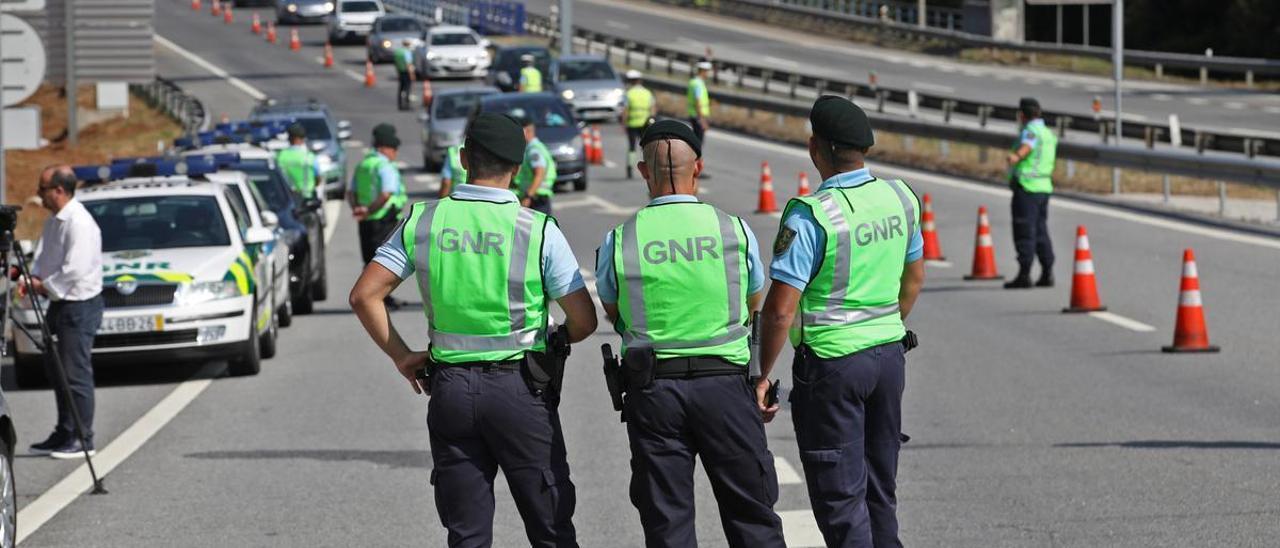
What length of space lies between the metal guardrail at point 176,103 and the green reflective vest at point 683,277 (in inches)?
1514

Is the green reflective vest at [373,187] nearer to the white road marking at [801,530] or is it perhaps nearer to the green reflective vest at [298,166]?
the green reflective vest at [298,166]

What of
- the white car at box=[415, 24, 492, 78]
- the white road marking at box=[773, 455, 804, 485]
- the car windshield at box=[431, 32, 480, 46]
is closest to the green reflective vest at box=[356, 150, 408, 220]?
the white road marking at box=[773, 455, 804, 485]

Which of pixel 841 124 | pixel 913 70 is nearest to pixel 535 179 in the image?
pixel 841 124

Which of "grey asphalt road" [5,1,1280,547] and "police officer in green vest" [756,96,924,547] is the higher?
"police officer in green vest" [756,96,924,547]

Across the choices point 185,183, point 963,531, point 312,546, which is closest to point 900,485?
point 963,531

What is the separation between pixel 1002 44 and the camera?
63625 mm

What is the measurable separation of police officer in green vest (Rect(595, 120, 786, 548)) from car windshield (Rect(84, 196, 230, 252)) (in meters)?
9.75

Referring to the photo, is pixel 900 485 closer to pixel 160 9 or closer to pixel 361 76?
pixel 361 76

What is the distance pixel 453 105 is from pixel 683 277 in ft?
99.4

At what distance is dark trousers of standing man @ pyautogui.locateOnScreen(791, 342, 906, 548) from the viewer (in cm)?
675

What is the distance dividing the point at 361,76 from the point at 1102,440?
53389mm

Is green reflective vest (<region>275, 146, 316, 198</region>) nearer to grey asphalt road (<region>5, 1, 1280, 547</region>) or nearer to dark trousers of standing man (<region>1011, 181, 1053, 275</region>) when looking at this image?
grey asphalt road (<region>5, 1, 1280, 547</region>)

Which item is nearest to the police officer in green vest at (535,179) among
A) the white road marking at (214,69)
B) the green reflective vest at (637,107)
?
the green reflective vest at (637,107)

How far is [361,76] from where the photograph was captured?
6266cm
